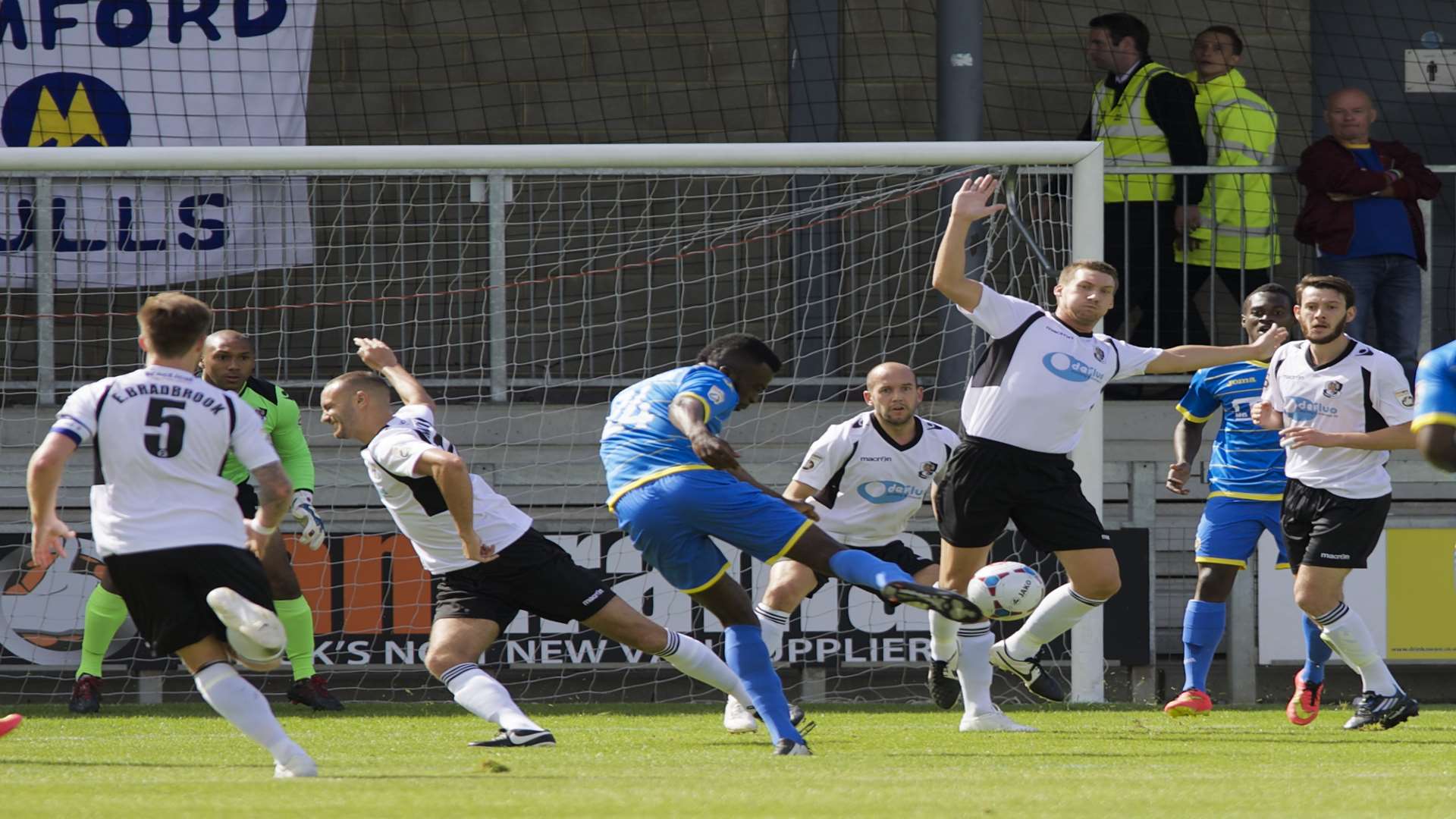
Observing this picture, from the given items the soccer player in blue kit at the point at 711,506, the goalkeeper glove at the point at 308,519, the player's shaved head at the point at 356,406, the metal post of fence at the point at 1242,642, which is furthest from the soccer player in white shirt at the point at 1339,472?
the goalkeeper glove at the point at 308,519

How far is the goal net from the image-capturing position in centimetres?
964

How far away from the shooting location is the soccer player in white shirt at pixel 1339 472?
7.94m

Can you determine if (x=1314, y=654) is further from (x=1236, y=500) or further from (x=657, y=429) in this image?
(x=657, y=429)

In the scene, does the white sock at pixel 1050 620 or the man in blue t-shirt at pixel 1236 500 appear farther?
the man in blue t-shirt at pixel 1236 500

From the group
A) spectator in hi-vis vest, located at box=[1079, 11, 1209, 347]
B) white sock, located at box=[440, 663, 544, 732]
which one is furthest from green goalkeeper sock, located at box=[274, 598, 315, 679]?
spectator in hi-vis vest, located at box=[1079, 11, 1209, 347]

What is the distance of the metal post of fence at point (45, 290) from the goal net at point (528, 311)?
22 millimetres

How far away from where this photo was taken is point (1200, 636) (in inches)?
339

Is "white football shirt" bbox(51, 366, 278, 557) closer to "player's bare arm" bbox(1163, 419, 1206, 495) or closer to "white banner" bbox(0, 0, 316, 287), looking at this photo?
"player's bare arm" bbox(1163, 419, 1206, 495)

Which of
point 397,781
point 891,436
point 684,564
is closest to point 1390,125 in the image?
point 891,436

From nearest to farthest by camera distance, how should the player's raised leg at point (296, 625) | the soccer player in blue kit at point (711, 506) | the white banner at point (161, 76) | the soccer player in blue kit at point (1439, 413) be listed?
the soccer player in blue kit at point (1439, 413), the soccer player in blue kit at point (711, 506), the player's raised leg at point (296, 625), the white banner at point (161, 76)

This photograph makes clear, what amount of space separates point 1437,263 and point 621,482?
778 cm

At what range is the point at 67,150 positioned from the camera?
29.5 ft

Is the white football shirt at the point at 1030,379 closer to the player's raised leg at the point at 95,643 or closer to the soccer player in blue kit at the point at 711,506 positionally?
the soccer player in blue kit at the point at 711,506

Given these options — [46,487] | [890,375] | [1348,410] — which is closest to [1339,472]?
[1348,410]
